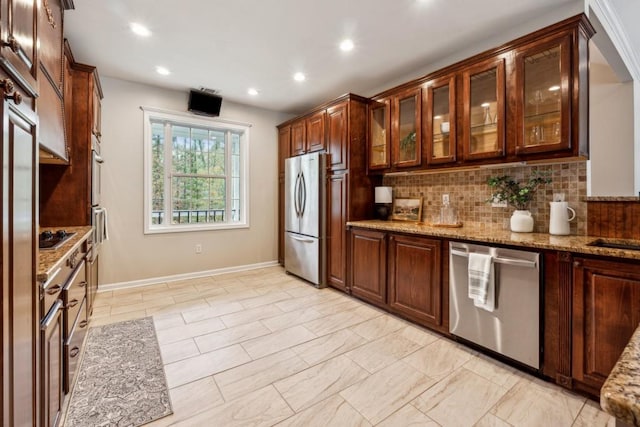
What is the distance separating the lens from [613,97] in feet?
11.0

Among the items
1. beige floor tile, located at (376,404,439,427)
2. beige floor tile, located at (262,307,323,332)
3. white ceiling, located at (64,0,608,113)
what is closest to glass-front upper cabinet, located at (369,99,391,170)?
white ceiling, located at (64,0,608,113)

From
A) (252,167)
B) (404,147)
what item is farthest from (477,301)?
(252,167)

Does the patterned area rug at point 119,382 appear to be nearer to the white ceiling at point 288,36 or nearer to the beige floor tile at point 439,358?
the beige floor tile at point 439,358

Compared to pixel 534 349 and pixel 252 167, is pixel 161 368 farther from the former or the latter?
pixel 252 167

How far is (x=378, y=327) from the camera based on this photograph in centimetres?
280

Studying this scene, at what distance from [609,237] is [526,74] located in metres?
1.38

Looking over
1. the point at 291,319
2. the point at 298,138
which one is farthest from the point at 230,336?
the point at 298,138

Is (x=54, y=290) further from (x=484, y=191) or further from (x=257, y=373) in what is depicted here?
(x=484, y=191)

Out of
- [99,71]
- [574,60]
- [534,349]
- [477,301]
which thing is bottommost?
[534,349]

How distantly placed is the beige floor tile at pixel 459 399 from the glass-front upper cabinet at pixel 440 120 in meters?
1.84

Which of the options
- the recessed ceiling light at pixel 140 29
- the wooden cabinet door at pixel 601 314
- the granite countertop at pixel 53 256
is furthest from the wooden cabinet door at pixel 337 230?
the granite countertop at pixel 53 256

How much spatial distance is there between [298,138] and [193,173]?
168cm

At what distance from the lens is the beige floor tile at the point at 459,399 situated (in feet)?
5.41

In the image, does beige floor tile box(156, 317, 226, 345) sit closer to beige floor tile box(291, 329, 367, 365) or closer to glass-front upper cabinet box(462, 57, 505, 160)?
beige floor tile box(291, 329, 367, 365)
